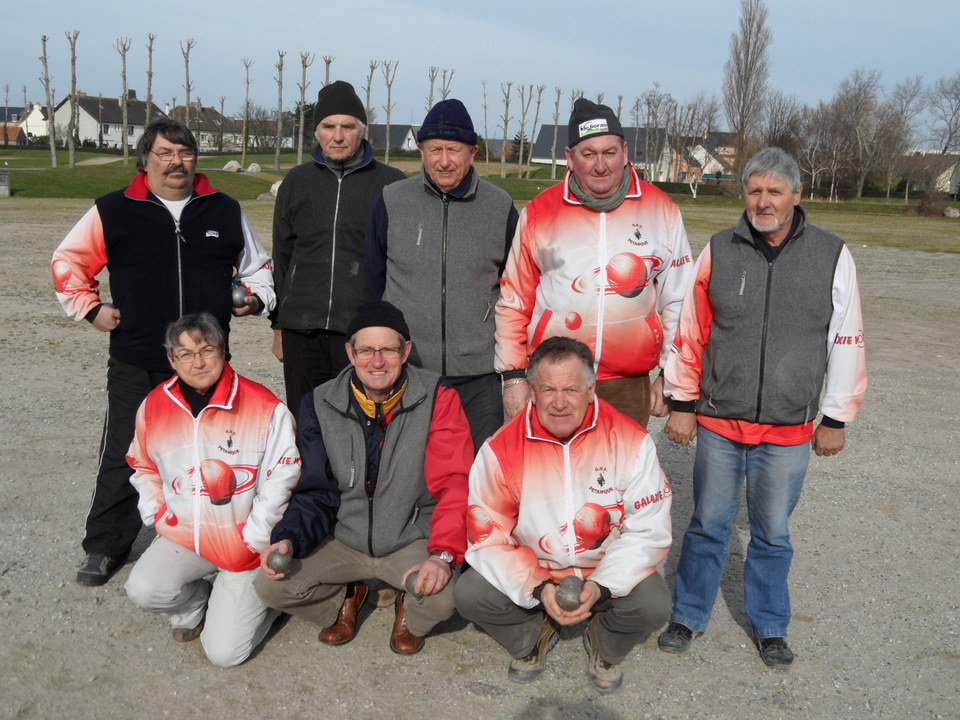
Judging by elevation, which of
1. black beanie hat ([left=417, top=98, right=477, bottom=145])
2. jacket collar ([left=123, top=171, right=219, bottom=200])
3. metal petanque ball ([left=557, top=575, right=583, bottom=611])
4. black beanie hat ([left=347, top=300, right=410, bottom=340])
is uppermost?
black beanie hat ([left=417, top=98, right=477, bottom=145])

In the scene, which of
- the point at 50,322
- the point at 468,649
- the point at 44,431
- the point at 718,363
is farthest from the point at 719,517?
the point at 50,322

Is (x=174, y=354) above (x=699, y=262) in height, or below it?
below

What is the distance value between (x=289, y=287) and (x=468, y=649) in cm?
206

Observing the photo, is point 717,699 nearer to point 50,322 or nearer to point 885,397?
point 885,397

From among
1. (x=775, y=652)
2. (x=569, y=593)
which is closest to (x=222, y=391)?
(x=569, y=593)

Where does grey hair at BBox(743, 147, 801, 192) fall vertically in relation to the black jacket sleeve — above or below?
above

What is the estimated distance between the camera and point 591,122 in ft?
12.2

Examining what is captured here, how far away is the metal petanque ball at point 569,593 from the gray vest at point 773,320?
978 mm

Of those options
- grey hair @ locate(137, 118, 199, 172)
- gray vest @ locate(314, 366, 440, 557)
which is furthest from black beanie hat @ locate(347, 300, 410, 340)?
grey hair @ locate(137, 118, 199, 172)

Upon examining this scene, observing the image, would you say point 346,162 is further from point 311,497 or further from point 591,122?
point 311,497

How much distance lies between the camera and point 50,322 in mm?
10609

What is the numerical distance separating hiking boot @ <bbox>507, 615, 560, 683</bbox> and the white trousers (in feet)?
3.57

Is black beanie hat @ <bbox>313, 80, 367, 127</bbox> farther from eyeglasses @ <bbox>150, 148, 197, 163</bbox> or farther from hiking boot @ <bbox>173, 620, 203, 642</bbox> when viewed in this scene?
hiking boot @ <bbox>173, 620, 203, 642</bbox>

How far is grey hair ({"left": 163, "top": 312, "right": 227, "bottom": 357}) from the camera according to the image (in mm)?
3715
